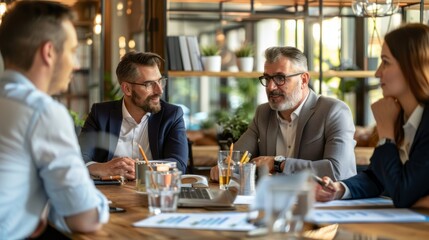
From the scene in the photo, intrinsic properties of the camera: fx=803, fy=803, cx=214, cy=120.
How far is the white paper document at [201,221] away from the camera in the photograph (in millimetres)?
2318

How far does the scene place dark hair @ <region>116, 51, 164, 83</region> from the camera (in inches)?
175

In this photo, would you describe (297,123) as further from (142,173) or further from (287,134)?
(142,173)

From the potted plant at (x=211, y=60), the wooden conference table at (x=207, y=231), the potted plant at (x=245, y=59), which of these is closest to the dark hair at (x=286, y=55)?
the wooden conference table at (x=207, y=231)

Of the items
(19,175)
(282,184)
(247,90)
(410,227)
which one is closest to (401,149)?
(410,227)

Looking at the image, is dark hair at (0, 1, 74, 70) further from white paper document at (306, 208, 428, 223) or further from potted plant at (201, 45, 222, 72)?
potted plant at (201, 45, 222, 72)

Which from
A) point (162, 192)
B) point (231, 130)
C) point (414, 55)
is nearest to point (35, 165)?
point (162, 192)

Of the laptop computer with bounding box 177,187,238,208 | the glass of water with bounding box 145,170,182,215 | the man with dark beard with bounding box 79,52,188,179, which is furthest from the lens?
the man with dark beard with bounding box 79,52,188,179

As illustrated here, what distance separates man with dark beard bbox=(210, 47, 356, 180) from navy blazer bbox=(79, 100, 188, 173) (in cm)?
33

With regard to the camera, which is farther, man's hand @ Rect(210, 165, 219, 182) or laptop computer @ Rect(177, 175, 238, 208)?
man's hand @ Rect(210, 165, 219, 182)

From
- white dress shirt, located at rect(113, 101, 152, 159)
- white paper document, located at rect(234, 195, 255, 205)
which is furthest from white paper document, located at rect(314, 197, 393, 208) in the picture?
white dress shirt, located at rect(113, 101, 152, 159)

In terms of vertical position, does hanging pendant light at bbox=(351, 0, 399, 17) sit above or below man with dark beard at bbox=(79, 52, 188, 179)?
above

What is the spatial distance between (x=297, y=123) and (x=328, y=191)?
1293 millimetres

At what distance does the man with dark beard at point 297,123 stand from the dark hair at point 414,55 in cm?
104

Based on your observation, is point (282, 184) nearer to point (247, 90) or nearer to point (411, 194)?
point (411, 194)
